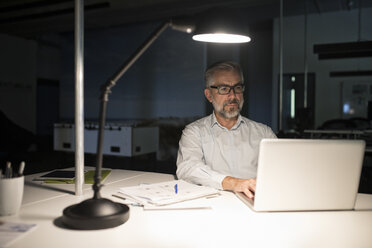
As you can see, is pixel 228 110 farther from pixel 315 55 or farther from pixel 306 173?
pixel 315 55

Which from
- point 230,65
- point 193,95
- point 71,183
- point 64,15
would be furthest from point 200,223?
point 64,15

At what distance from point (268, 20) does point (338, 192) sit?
8.16 meters

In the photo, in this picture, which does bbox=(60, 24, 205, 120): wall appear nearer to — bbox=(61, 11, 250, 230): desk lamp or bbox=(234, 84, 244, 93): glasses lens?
bbox=(234, 84, 244, 93): glasses lens

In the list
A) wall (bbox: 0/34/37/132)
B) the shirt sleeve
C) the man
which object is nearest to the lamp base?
the shirt sleeve

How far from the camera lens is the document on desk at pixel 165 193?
129 centimetres

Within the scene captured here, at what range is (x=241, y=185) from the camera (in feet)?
4.77

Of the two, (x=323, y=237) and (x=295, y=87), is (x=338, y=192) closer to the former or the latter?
(x=323, y=237)

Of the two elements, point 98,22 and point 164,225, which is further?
point 98,22

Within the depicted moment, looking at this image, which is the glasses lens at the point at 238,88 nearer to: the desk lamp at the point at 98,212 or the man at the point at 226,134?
the man at the point at 226,134

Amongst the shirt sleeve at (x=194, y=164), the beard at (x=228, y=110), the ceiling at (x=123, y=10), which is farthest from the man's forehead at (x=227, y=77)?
the ceiling at (x=123, y=10)

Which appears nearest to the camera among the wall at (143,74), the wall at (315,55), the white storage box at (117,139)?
the white storage box at (117,139)

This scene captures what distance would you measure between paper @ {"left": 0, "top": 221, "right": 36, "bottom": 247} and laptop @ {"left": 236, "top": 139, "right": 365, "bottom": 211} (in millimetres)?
758

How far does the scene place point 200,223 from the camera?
3.60 ft

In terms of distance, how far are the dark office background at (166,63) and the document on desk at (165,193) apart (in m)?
4.95
